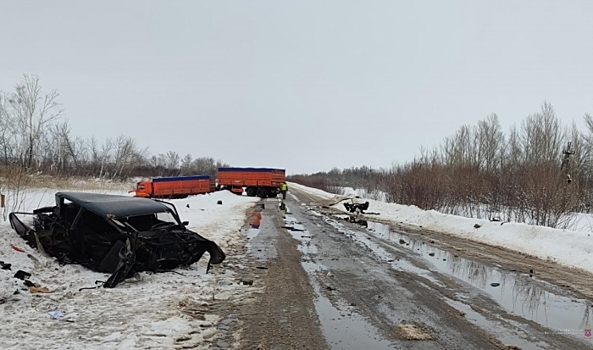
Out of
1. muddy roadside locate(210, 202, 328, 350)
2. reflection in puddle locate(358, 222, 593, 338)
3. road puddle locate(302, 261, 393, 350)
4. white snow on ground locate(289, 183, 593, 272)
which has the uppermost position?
white snow on ground locate(289, 183, 593, 272)

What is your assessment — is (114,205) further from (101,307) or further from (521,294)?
(521,294)

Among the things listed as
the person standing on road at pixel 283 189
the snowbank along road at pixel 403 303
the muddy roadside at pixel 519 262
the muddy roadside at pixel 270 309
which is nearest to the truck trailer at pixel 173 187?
the person standing on road at pixel 283 189

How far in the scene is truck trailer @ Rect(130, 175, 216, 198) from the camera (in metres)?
36.6

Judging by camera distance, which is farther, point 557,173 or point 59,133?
point 59,133

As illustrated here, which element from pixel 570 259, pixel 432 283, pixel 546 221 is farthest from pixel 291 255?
pixel 546 221

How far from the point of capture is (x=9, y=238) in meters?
8.21

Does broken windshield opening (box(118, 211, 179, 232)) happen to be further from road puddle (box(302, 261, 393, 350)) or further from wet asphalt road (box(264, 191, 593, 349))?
road puddle (box(302, 261, 393, 350))

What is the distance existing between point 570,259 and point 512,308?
627 centimetres

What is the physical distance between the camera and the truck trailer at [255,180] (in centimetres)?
4500

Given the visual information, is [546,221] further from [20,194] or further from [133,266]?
[20,194]

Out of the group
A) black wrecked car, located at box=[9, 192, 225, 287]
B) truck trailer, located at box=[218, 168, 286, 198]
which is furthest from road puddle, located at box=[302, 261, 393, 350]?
truck trailer, located at box=[218, 168, 286, 198]

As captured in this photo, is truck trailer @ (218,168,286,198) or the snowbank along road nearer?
the snowbank along road

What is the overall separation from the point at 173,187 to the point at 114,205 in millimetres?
30972

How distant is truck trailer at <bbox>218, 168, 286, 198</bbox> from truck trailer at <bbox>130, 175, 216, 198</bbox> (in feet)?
14.4
